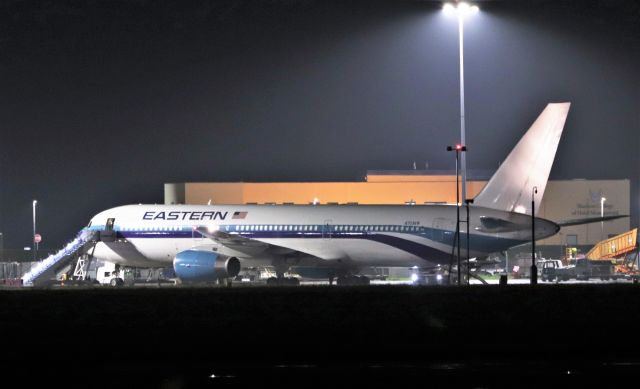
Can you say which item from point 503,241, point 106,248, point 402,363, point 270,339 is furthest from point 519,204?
point 402,363

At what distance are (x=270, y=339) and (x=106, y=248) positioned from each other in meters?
33.8

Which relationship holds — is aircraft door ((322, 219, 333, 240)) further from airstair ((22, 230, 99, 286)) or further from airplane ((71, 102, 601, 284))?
airstair ((22, 230, 99, 286))

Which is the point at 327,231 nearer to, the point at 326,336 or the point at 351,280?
the point at 351,280

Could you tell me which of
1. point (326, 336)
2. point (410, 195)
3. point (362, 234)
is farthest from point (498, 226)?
point (410, 195)

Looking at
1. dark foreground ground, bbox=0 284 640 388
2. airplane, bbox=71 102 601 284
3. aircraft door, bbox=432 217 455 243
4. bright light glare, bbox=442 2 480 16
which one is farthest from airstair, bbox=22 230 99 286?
bright light glare, bbox=442 2 480 16

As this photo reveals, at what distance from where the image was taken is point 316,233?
63.3m

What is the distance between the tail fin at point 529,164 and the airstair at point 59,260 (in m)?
21.7

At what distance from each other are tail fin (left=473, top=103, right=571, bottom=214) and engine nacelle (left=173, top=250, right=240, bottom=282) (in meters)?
13.7

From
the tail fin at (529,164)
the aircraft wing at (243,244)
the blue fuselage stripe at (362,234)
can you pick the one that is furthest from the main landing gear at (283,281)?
the tail fin at (529,164)

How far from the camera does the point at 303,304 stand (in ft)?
138

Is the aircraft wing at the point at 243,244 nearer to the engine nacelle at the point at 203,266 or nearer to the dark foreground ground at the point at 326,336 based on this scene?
the engine nacelle at the point at 203,266

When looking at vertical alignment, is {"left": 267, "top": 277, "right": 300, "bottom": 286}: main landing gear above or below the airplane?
below

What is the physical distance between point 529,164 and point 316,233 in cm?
1110

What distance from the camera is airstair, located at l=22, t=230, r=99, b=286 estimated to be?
6694 cm
